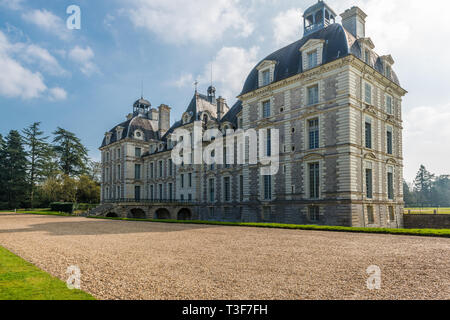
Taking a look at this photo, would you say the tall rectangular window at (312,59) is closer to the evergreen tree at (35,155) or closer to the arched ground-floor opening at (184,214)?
the arched ground-floor opening at (184,214)

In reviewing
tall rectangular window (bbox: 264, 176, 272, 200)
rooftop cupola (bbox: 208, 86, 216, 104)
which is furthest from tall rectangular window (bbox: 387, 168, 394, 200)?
rooftop cupola (bbox: 208, 86, 216, 104)

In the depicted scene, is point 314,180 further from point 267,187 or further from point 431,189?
point 431,189

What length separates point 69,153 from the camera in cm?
5747

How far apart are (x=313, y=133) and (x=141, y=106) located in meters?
32.1

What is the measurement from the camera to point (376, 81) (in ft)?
73.4

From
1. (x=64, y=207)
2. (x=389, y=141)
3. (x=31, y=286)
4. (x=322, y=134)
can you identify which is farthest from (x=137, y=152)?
(x=31, y=286)

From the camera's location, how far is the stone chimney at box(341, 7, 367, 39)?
75.6 ft

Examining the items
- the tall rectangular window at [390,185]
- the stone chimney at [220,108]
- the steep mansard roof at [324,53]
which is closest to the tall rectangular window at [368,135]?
the tall rectangular window at [390,185]

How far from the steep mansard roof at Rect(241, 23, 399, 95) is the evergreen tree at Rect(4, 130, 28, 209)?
47.1 meters

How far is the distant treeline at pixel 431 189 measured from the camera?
79.2 metres

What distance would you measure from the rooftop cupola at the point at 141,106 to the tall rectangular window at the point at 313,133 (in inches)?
1228
